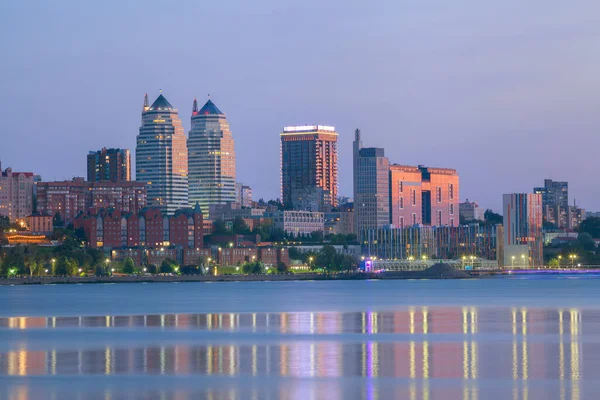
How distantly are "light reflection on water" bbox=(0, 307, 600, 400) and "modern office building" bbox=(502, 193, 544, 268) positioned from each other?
129101 mm

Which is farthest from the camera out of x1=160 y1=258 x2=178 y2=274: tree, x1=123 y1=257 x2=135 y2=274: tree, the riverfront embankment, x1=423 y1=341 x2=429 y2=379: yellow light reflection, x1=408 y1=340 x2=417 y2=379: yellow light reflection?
x1=160 y1=258 x2=178 y2=274: tree

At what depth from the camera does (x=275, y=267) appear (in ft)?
613

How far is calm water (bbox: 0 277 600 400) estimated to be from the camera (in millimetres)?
33969

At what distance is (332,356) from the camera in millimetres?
42406

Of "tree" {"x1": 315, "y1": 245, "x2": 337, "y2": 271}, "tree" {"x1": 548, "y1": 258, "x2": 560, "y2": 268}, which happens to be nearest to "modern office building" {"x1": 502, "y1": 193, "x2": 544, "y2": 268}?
"tree" {"x1": 548, "y1": 258, "x2": 560, "y2": 268}

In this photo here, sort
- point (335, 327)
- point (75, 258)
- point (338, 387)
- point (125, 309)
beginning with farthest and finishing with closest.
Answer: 1. point (75, 258)
2. point (125, 309)
3. point (335, 327)
4. point (338, 387)

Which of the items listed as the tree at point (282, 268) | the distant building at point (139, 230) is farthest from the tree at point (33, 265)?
the tree at point (282, 268)

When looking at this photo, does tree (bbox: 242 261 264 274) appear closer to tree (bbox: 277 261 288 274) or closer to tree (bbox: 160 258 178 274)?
tree (bbox: 277 261 288 274)

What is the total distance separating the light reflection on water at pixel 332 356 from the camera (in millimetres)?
34031

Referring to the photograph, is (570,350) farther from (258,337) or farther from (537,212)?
(537,212)

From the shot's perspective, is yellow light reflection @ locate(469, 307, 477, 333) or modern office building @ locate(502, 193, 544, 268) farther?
modern office building @ locate(502, 193, 544, 268)

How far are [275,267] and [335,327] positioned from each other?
129 metres

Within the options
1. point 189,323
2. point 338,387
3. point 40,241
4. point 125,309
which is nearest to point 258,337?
point 189,323

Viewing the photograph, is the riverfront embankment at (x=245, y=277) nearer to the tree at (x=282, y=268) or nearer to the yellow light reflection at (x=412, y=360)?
the tree at (x=282, y=268)
